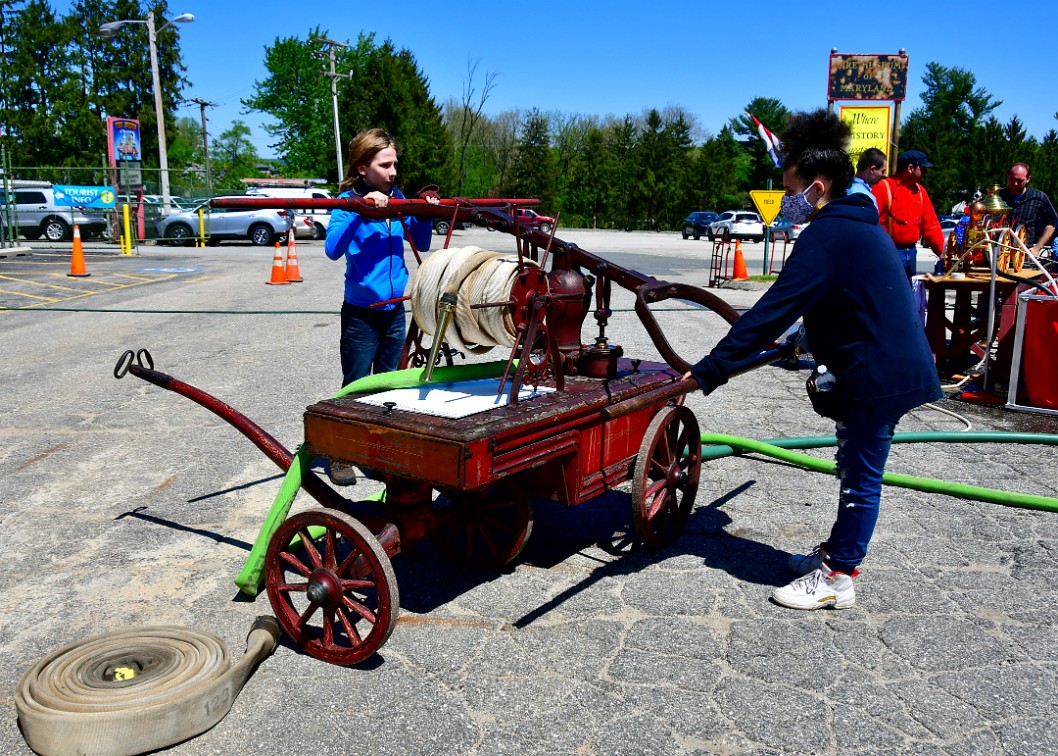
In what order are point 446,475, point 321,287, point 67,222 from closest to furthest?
1. point 446,475
2. point 321,287
3. point 67,222

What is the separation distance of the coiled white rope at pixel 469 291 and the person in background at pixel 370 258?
572 mm

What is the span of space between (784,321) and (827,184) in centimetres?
60

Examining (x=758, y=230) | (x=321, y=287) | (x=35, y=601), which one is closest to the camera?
(x=35, y=601)

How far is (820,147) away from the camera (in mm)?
3564

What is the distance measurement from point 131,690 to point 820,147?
3153 millimetres

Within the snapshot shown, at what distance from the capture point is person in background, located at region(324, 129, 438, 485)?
437 cm

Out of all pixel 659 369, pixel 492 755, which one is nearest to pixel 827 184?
pixel 659 369

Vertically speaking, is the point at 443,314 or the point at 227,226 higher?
the point at 227,226

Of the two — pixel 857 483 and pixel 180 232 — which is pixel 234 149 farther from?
pixel 857 483

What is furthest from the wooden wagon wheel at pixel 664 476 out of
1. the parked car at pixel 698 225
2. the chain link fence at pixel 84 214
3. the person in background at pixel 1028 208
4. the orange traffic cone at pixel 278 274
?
the parked car at pixel 698 225

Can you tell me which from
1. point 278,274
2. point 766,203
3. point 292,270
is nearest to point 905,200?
point 766,203

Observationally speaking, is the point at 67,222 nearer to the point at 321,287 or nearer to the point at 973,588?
the point at 321,287

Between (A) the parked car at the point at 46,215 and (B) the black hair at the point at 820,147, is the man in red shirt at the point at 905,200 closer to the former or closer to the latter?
(B) the black hair at the point at 820,147

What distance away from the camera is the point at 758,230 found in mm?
39250
